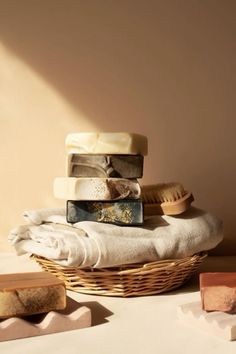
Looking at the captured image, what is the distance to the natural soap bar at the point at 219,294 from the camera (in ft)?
1.78

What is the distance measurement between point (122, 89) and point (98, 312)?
1.73 ft

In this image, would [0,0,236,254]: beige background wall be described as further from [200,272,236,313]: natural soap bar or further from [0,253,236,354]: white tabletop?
[200,272,236,313]: natural soap bar

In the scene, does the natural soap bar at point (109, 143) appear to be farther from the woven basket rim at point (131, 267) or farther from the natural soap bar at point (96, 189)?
the woven basket rim at point (131, 267)

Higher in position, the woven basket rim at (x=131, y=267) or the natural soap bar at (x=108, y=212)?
the natural soap bar at (x=108, y=212)

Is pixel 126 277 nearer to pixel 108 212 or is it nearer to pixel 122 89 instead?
pixel 108 212

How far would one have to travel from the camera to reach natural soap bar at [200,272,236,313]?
0.54m

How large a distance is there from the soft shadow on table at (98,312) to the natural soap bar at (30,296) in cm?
6

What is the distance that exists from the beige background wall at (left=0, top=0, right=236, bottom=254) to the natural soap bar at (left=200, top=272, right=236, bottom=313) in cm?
48

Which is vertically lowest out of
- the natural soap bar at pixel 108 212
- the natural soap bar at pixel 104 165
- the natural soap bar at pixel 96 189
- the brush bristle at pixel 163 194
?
the natural soap bar at pixel 108 212

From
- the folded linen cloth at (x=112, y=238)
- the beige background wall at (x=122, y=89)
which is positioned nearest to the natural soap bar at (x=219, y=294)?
the folded linen cloth at (x=112, y=238)

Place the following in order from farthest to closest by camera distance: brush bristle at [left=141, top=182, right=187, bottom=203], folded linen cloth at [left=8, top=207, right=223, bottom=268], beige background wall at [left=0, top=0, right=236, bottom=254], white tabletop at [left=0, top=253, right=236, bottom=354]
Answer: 1. beige background wall at [left=0, top=0, right=236, bottom=254]
2. brush bristle at [left=141, top=182, right=187, bottom=203]
3. folded linen cloth at [left=8, top=207, right=223, bottom=268]
4. white tabletop at [left=0, top=253, right=236, bottom=354]

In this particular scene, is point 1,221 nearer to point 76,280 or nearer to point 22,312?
point 76,280

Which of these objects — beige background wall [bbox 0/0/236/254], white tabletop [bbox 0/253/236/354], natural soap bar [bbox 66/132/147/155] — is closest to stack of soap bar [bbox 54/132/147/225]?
natural soap bar [bbox 66/132/147/155]

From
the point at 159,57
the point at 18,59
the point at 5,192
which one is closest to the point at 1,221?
the point at 5,192
